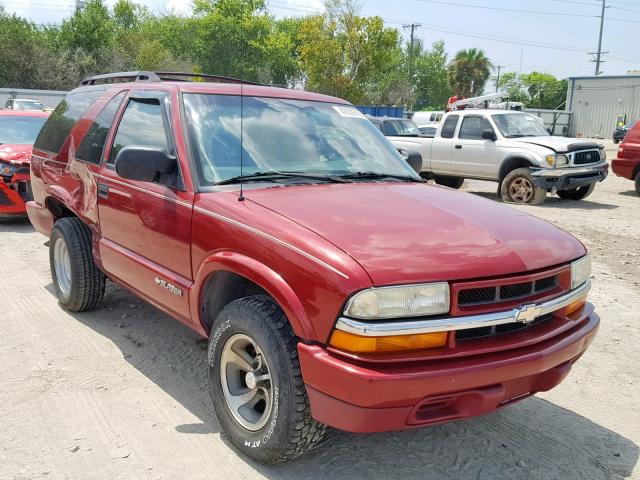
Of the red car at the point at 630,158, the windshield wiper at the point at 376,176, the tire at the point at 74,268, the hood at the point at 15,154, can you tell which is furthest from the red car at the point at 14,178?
the red car at the point at 630,158

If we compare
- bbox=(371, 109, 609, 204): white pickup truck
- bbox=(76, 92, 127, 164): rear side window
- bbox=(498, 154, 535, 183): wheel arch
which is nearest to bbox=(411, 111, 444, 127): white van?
bbox=(371, 109, 609, 204): white pickup truck

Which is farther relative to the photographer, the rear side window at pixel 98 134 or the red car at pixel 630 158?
the red car at pixel 630 158

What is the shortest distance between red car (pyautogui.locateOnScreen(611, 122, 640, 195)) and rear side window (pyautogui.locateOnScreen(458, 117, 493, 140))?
322 cm

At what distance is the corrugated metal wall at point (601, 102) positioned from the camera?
4025cm

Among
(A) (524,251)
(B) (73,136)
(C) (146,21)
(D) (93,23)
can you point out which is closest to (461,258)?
(A) (524,251)

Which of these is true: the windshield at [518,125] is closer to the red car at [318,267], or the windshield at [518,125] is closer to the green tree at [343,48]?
the red car at [318,267]

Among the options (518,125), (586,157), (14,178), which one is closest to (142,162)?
(14,178)

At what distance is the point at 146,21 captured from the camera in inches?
2936

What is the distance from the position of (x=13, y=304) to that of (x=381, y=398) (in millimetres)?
4067

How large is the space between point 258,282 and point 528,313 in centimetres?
121

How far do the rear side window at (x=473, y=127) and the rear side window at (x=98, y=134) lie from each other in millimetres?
9687

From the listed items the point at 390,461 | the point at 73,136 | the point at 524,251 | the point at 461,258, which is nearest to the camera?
the point at 461,258

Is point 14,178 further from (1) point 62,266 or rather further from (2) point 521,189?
(2) point 521,189

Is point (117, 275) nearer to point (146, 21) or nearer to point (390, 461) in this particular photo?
point (390, 461)
